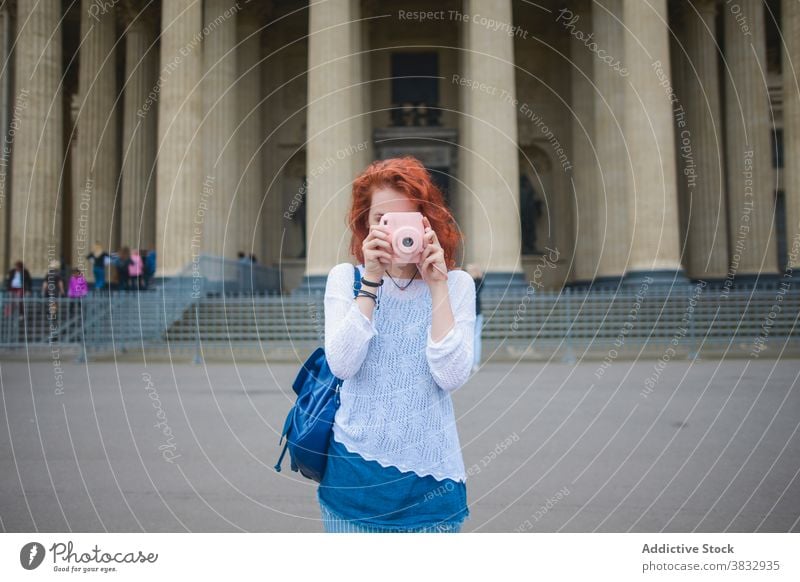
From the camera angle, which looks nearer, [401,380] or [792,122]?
[401,380]

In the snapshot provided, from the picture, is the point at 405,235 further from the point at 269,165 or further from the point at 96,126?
the point at 269,165

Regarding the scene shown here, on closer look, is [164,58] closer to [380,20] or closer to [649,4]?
[380,20]

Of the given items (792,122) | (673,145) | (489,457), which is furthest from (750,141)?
(489,457)

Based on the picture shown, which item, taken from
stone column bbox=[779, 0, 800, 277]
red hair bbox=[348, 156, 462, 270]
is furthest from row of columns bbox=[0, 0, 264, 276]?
red hair bbox=[348, 156, 462, 270]

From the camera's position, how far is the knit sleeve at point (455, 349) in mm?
2357

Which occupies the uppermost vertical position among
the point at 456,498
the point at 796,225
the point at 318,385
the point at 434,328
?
the point at 796,225

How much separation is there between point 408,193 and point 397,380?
67 centimetres

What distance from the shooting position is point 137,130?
29.0m

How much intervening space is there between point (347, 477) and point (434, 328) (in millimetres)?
626

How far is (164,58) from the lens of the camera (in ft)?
77.9

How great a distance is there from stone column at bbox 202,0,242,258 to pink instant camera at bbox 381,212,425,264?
2338 cm

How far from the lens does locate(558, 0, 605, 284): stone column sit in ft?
95.4

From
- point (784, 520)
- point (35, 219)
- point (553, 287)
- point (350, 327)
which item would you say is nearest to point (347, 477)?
point (350, 327)

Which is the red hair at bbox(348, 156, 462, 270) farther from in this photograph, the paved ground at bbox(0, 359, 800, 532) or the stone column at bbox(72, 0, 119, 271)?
the stone column at bbox(72, 0, 119, 271)
